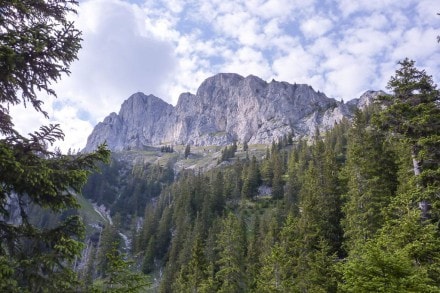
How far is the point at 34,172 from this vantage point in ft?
25.1

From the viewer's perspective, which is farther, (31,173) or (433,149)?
(433,149)

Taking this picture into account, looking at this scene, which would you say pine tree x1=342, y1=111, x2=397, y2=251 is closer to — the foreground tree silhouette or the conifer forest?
the conifer forest

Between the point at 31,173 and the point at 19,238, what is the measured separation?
1.76 m

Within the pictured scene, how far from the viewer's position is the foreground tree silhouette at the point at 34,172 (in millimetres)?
7652

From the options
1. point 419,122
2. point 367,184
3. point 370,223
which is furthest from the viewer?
point 367,184

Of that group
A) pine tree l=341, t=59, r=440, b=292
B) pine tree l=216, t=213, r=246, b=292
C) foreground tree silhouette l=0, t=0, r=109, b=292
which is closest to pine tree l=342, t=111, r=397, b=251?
pine tree l=341, t=59, r=440, b=292

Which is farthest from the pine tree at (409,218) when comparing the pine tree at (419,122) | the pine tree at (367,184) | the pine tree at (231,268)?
the pine tree at (231,268)

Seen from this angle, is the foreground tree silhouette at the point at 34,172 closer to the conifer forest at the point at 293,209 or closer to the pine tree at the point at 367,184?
the conifer forest at the point at 293,209

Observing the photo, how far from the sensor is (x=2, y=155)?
7.38 metres

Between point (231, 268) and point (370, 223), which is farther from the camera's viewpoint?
point (231, 268)

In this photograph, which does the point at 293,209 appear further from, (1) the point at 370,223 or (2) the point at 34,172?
(2) the point at 34,172

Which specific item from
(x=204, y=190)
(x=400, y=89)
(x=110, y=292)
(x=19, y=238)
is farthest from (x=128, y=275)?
(x=204, y=190)

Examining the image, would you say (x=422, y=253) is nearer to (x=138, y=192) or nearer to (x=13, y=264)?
(x=13, y=264)

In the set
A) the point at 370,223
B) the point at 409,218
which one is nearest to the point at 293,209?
the point at 370,223
